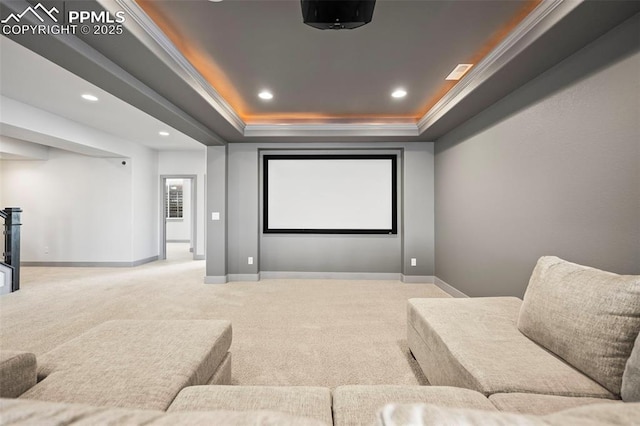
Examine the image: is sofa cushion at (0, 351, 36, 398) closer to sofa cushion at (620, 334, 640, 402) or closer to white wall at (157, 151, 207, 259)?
sofa cushion at (620, 334, 640, 402)

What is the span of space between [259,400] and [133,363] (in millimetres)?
676

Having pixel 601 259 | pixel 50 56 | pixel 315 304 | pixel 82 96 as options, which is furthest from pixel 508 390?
pixel 82 96

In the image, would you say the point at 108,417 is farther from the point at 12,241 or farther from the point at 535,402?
the point at 12,241

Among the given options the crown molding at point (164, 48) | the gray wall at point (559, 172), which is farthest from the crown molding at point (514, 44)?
the crown molding at point (164, 48)

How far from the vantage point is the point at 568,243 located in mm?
2211

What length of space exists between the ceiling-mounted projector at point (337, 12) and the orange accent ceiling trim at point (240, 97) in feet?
3.79

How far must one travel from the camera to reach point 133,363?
4.23 ft

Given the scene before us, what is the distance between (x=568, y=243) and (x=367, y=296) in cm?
244

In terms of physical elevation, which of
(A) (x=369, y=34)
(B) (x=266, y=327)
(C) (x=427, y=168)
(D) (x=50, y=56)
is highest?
(A) (x=369, y=34)

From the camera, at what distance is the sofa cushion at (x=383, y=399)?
0.97 metres

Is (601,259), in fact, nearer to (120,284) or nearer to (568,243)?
(568,243)

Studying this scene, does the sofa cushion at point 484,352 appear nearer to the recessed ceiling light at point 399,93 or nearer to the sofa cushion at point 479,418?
the sofa cushion at point 479,418

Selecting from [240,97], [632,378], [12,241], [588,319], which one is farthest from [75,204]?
[632,378]

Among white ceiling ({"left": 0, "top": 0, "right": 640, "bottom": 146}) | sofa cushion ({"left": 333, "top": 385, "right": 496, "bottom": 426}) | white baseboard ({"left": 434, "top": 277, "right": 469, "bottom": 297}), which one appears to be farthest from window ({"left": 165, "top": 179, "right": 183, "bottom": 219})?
sofa cushion ({"left": 333, "top": 385, "right": 496, "bottom": 426})
